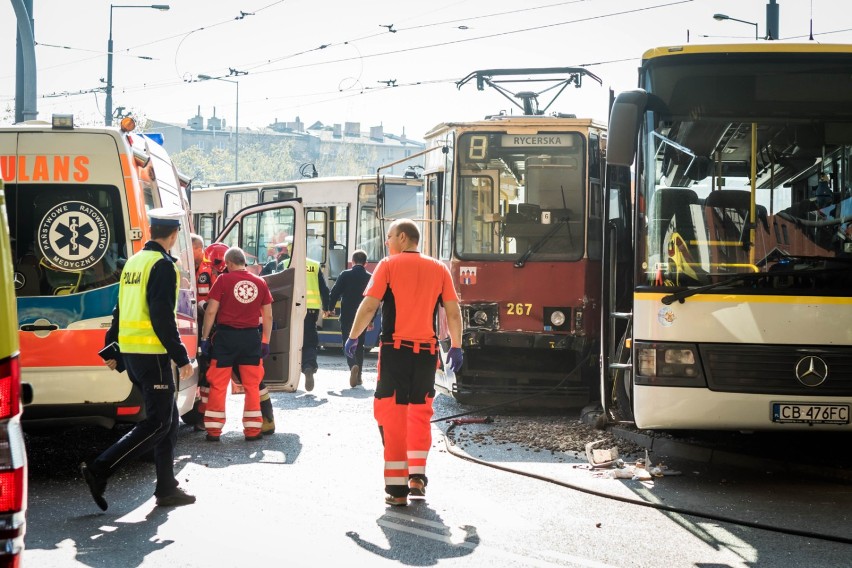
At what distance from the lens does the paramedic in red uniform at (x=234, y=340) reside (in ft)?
35.5

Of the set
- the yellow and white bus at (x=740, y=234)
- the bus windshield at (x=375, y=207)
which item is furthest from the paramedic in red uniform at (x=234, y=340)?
the bus windshield at (x=375, y=207)

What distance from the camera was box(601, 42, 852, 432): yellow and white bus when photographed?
830 centimetres

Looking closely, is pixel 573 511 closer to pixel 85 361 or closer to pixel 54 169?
pixel 85 361

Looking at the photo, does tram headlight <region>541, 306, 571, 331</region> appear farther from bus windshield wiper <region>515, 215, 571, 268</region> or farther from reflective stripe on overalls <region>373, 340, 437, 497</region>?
reflective stripe on overalls <region>373, 340, 437, 497</region>

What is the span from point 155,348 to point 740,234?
404 cm

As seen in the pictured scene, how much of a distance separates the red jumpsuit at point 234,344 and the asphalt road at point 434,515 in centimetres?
34

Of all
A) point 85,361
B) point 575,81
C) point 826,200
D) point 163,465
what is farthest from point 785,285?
point 575,81

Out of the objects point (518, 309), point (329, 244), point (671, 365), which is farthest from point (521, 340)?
point (329, 244)

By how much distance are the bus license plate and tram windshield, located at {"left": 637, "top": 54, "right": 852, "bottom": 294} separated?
2.55ft

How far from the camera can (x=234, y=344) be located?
10.9 meters

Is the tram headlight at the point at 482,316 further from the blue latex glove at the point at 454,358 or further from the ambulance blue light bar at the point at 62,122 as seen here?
the ambulance blue light bar at the point at 62,122

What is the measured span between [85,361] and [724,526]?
14.6ft

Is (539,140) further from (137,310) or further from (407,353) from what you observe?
(137,310)

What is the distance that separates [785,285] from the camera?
8344mm
